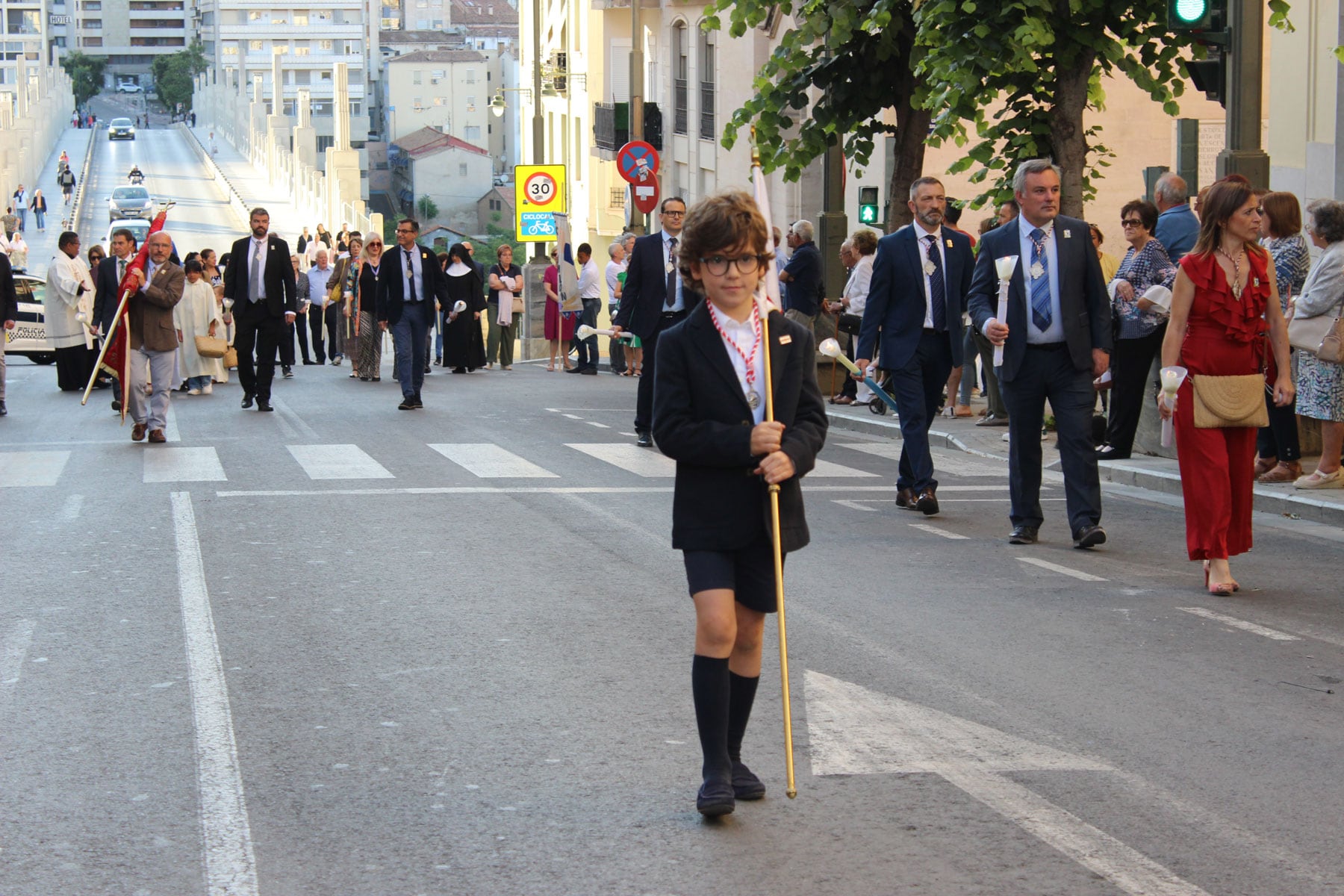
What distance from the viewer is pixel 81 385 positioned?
2344 cm

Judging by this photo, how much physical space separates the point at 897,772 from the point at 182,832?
2151 millimetres

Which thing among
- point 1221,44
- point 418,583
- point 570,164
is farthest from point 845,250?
point 570,164

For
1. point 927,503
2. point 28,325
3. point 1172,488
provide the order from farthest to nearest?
point 28,325 → point 1172,488 → point 927,503

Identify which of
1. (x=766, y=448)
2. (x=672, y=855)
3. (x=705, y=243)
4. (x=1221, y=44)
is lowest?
(x=672, y=855)

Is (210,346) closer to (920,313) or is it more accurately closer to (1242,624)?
(920,313)

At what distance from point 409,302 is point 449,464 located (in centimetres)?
580

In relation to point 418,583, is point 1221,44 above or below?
above

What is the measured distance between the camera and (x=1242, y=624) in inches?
318

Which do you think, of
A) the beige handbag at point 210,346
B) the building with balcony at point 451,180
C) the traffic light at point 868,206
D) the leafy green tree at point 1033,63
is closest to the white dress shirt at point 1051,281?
the leafy green tree at point 1033,63

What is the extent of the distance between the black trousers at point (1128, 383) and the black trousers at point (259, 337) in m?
9.05

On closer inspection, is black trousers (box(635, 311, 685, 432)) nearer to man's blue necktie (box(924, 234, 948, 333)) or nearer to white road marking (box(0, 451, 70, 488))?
man's blue necktie (box(924, 234, 948, 333))

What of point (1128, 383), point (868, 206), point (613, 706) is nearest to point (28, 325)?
point (868, 206)

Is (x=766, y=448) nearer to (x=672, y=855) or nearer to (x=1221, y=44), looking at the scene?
(x=672, y=855)

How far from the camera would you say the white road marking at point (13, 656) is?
6.88 m
